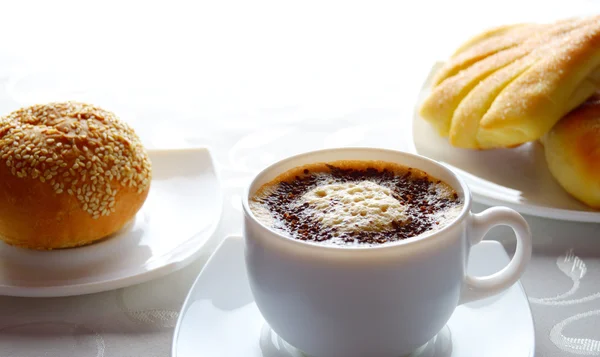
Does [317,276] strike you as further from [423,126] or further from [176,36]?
[176,36]

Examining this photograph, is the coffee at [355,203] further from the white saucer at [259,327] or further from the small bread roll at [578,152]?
the small bread roll at [578,152]

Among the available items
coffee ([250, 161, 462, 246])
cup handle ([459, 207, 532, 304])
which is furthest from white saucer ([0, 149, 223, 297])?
cup handle ([459, 207, 532, 304])

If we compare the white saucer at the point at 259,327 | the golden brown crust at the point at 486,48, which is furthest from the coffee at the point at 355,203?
the golden brown crust at the point at 486,48

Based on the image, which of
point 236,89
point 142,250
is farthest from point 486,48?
point 142,250

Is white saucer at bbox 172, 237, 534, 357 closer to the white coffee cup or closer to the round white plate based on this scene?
the white coffee cup

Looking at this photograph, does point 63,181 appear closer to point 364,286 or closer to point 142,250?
point 142,250

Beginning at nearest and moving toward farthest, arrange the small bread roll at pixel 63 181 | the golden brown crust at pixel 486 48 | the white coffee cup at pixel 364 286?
1. the white coffee cup at pixel 364 286
2. the small bread roll at pixel 63 181
3. the golden brown crust at pixel 486 48
